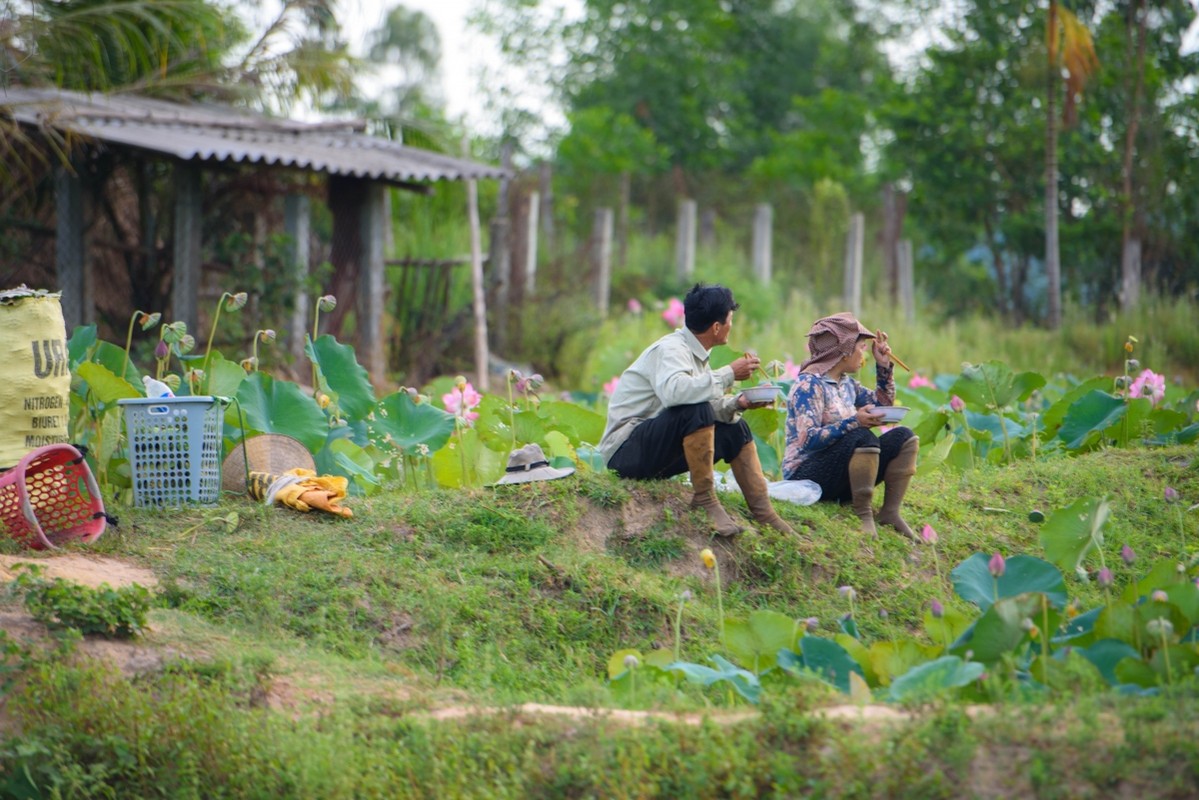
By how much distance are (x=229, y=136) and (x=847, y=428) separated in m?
6.99

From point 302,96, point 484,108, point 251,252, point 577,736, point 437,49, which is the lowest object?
point 577,736

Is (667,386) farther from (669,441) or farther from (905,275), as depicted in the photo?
(905,275)

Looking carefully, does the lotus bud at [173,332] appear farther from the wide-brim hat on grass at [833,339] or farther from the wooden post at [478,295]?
the wooden post at [478,295]

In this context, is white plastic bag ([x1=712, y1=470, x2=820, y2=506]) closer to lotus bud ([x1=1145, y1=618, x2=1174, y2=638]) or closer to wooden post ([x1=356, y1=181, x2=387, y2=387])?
lotus bud ([x1=1145, y1=618, x2=1174, y2=638])

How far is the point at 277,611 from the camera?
4773 mm

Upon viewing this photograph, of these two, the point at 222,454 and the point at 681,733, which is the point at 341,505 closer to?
the point at 222,454

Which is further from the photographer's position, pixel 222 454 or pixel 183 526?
pixel 222 454

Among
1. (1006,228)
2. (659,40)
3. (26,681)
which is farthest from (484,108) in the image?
Answer: (26,681)

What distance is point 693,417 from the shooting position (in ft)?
17.9

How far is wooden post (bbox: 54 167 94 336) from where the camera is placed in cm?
1098

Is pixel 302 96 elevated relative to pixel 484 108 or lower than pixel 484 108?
lower

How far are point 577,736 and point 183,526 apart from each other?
2464mm

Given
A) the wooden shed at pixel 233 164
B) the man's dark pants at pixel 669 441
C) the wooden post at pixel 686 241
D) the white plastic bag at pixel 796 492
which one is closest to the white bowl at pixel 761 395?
the man's dark pants at pixel 669 441

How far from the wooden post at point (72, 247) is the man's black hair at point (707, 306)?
6967 millimetres
